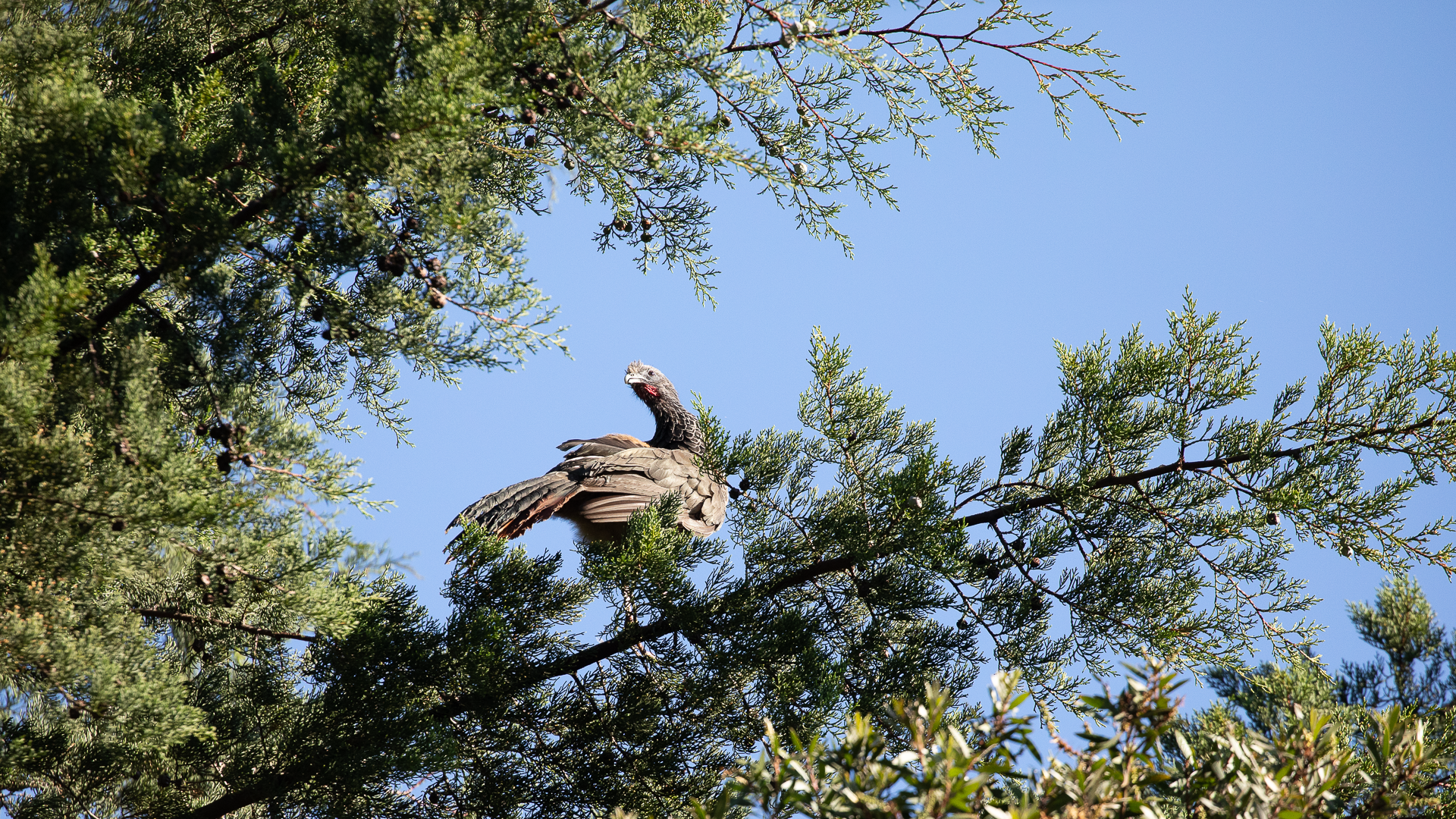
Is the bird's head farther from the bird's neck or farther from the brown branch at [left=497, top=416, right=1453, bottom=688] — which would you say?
the brown branch at [left=497, top=416, right=1453, bottom=688]

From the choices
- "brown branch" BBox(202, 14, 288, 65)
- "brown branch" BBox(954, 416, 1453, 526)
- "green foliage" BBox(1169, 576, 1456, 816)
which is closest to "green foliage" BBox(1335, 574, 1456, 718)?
"green foliage" BBox(1169, 576, 1456, 816)

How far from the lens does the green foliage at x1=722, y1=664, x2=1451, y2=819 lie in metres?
1.84

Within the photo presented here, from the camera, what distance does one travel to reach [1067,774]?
1.95 m

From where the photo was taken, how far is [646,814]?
346 centimetres

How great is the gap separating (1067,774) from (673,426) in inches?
214

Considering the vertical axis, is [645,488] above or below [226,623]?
above

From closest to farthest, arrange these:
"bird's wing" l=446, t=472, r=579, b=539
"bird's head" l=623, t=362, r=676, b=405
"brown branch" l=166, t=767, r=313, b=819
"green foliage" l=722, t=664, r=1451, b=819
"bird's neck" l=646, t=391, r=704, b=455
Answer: "green foliage" l=722, t=664, r=1451, b=819, "brown branch" l=166, t=767, r=313, b=819, "bird's wing" l=446, t=472, r=579, b=539, "bird's neck" l=646, t=391, r=704, b=455, "bird's head" l=623, t=362, r=676, b=405

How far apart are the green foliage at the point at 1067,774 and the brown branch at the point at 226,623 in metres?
1.80

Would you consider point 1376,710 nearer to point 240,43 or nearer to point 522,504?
point 522,504

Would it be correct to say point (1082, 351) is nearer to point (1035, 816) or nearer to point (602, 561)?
point (602, 561)

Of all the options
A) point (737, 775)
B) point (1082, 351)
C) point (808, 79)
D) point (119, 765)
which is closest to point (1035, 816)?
point (737, 775)

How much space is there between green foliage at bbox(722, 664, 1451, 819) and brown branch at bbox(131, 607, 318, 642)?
1.80 m

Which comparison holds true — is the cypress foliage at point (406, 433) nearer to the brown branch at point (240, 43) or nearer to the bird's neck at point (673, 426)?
the brown branch at point (240, 43)

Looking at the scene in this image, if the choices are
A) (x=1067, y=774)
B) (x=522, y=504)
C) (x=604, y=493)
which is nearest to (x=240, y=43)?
(x=522, y=504)
